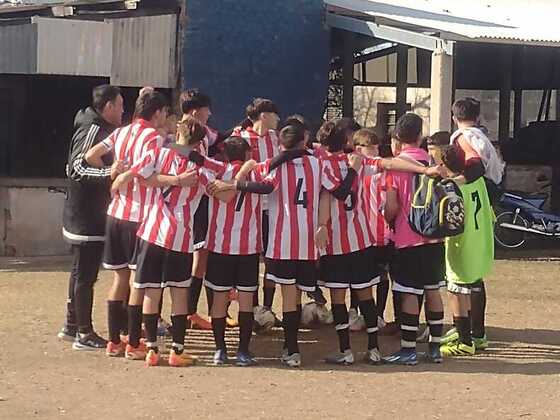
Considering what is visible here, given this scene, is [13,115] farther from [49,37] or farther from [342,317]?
[342,317]

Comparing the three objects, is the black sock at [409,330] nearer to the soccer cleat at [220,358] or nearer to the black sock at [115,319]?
the soccer cleat at [220,358]

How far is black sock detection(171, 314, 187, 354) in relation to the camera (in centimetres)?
743

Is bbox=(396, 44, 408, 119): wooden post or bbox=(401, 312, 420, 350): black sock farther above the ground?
bbox=(396, 44, 408, 119): wooden post

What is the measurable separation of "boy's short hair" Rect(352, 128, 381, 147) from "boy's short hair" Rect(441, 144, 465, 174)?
51 centimetres

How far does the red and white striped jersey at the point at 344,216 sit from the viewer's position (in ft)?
24.8

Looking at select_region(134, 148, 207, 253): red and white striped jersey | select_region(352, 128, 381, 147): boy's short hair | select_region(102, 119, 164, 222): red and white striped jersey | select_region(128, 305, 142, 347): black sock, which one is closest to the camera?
select_region(134, 148, 207, 253): red and white striped jersey

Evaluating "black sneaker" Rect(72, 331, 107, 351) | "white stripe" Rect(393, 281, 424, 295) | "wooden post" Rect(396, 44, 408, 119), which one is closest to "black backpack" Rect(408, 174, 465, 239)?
"white stripe" Rect(393, 281, 424, 295)

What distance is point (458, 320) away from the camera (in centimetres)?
798

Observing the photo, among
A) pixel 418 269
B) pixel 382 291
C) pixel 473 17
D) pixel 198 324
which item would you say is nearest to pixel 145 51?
pixel 473 17

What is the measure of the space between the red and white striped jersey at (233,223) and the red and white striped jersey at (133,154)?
17.2 inches

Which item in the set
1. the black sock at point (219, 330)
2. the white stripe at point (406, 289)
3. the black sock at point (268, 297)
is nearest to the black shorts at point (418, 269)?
the white stripe at point (406, 289)

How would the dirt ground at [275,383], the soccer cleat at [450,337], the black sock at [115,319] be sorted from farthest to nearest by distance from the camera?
the soccer cleat at [450,337], the black sock at [115,319], the dirt ground at [275,383]

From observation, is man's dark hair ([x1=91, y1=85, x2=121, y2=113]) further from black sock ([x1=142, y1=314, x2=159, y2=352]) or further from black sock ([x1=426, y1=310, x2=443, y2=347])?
black sock ([x1=426, y1=310, x2=443, y2=347])

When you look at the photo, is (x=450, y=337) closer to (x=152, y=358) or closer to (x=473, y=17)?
(x=152, y=358)
